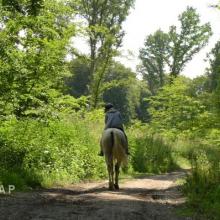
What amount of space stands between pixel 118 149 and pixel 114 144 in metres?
0.20

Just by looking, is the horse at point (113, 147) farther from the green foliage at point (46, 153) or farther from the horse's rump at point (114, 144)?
the green foliage at point (46, 153)

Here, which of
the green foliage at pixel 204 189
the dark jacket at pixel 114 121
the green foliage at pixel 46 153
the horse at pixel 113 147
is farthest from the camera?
the dark jacket at pixel 114 121

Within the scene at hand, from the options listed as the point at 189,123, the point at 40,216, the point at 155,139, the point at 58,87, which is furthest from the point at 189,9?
the point at 40,216

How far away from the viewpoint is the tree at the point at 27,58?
13297 mm

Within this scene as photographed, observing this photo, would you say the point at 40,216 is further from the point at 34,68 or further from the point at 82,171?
the point at 82,171

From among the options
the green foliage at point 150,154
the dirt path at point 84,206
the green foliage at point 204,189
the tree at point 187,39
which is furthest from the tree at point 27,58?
the tree at point 187,39

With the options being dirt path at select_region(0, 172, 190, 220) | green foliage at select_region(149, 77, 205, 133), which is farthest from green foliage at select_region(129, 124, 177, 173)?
green foliage at select_region(149, 77, 205, 133)

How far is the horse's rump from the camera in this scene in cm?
1360

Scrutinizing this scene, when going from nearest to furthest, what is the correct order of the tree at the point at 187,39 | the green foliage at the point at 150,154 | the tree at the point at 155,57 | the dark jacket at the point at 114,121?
the dark jacket at the point at 114,121, the green foliage at the point at 150,154, the tree at the point at 187,39, the tree at the point at 155,57

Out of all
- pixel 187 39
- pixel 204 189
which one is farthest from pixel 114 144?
pixel 187 39

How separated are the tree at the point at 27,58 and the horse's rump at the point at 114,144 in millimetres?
2030

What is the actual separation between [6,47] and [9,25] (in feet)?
2.04

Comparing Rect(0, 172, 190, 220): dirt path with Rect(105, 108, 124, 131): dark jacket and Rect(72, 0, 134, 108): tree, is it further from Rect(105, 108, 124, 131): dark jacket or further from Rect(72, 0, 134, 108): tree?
Rect(72, 0, 134, 108): tree

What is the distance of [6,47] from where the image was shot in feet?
44.5
